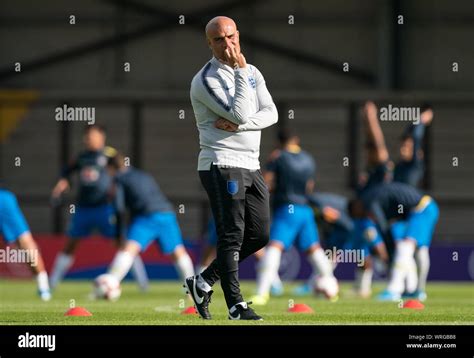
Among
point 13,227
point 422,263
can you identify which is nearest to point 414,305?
point 422,263

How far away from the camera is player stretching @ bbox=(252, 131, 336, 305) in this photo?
56.6 feet

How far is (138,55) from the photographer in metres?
33.9

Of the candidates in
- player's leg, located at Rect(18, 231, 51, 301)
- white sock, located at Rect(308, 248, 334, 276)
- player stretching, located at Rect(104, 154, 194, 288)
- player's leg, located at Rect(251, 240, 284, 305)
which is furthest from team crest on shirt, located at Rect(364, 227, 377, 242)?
player's leg, located at Rect(18, 231, 51, 301)

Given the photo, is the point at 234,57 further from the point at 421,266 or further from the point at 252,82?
the point at 421,266

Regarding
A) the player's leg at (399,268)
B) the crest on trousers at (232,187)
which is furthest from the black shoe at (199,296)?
the player's leg at (399,268)

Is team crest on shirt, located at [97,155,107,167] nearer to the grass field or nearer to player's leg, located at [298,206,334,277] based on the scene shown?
the grass field

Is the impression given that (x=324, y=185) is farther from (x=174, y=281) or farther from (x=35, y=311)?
(x=35, y=311)

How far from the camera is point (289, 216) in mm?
17609

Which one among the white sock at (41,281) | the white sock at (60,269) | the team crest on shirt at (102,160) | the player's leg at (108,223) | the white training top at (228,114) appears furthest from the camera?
the team crest on shirt at (102,160)

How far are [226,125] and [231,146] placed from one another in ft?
0.64

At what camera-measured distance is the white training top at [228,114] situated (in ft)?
35.0

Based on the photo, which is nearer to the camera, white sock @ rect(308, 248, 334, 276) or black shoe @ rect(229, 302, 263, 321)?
black shoe @ rect(229, 302, 263, 321)

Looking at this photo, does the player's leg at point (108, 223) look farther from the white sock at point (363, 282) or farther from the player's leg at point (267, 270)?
the player's leg at point (267, 270)
